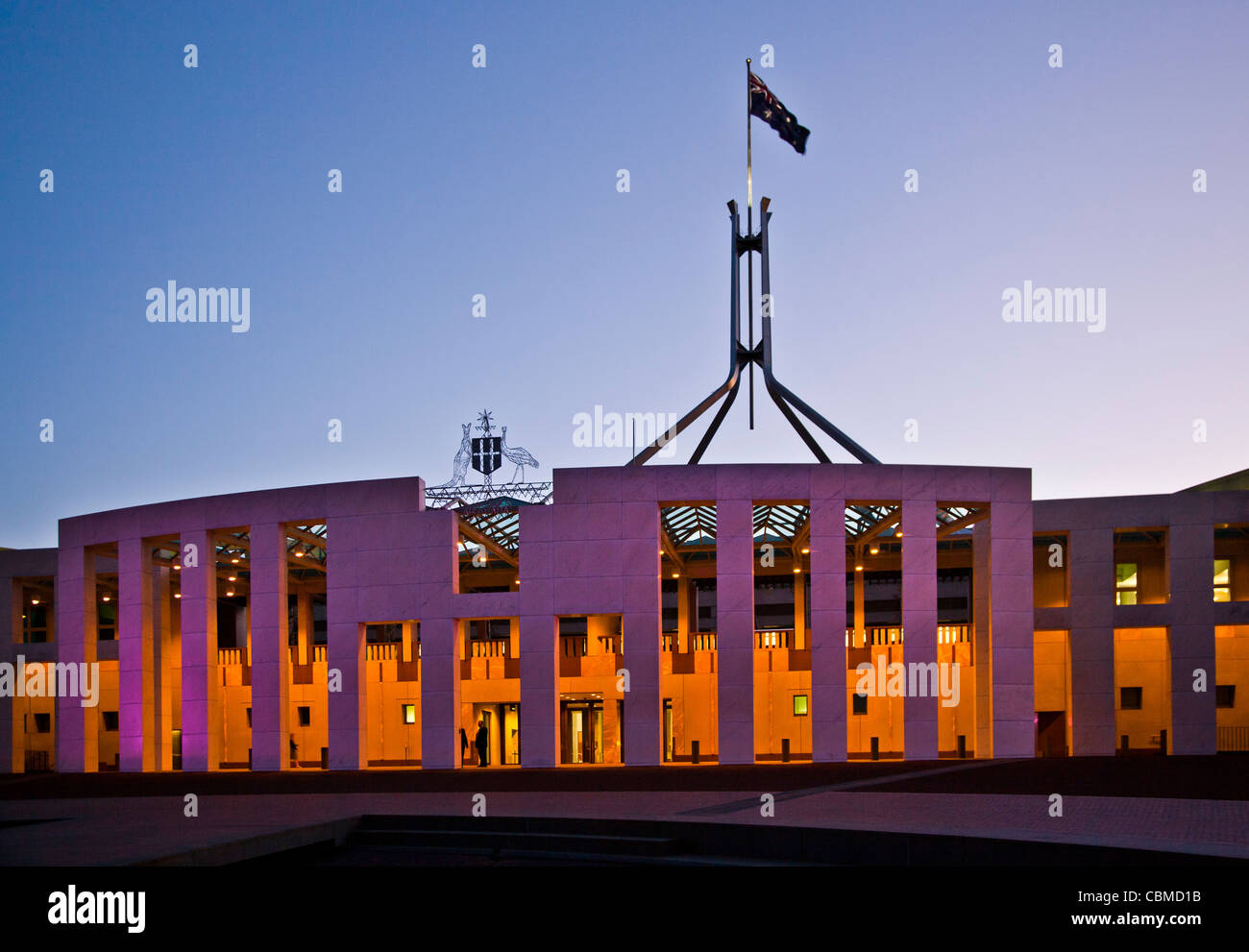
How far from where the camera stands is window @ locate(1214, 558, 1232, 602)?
149 ft

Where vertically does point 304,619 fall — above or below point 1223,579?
below

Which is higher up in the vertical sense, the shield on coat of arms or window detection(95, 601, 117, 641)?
the shield on coat of arms

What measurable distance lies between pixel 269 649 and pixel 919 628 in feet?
60.6

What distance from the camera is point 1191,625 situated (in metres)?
38.6

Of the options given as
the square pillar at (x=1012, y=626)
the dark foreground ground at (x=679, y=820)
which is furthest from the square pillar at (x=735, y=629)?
the square pillar at (x=1012, y=626)

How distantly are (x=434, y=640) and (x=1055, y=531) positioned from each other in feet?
65.8

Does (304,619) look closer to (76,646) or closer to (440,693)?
(76,646)

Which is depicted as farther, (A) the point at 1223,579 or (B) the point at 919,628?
(A) the point at 1223,579

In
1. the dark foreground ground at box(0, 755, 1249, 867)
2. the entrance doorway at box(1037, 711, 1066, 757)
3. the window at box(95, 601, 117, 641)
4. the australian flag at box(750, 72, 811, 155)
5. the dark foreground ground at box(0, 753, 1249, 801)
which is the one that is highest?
the australian flag at box(750, 72, 811, 155)

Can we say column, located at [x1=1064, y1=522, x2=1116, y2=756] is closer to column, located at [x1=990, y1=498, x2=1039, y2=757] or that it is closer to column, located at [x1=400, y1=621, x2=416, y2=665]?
column, located at [x1=990, y1=498, x2=1039, y2=757]

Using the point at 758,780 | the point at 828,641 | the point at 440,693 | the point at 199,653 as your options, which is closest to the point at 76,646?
the point at 199,653

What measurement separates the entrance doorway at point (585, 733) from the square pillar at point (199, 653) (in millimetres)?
10962

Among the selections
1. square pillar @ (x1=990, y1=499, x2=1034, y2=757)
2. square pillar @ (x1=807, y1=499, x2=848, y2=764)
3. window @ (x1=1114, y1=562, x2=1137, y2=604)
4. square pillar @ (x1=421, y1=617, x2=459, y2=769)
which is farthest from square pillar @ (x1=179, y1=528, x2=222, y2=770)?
window @ (x1=1114, y1=562, x2=1137, y2=604)

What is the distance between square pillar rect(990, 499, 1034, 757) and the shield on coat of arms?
20.4 meters
